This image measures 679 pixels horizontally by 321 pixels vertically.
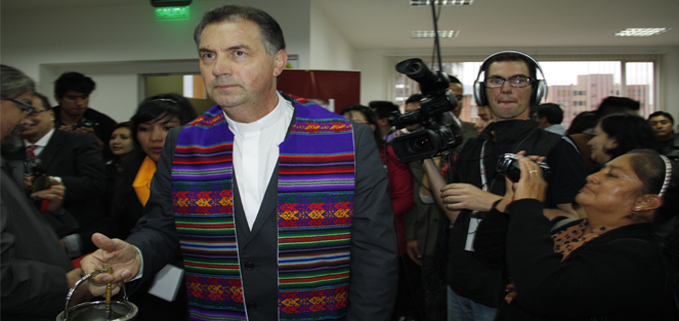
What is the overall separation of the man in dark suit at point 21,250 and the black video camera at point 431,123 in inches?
45.7

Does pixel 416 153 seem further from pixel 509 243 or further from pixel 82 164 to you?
pixel 82 164

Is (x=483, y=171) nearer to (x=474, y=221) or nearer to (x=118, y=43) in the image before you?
(x=474, y=221)

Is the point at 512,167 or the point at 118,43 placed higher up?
the point at 118,43

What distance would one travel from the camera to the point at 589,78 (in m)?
8.73

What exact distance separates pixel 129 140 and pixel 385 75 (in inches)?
262

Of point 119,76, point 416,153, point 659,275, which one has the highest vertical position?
point 119,76

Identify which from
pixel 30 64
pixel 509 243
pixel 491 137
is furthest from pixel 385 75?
pixel 509 243

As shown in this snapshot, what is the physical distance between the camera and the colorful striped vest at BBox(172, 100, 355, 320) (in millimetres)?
1146

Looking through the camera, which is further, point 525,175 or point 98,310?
point 525,175

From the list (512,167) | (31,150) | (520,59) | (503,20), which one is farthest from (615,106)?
(31,150)

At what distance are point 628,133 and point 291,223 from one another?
6.56ft

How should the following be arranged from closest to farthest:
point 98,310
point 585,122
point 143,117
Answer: point 98,310
point 143,117
point 585,122

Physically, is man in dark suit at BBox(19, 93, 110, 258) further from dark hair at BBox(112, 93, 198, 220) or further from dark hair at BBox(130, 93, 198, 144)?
dark hair at BBox(130, 93, 198, 144)

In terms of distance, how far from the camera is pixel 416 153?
153cm
